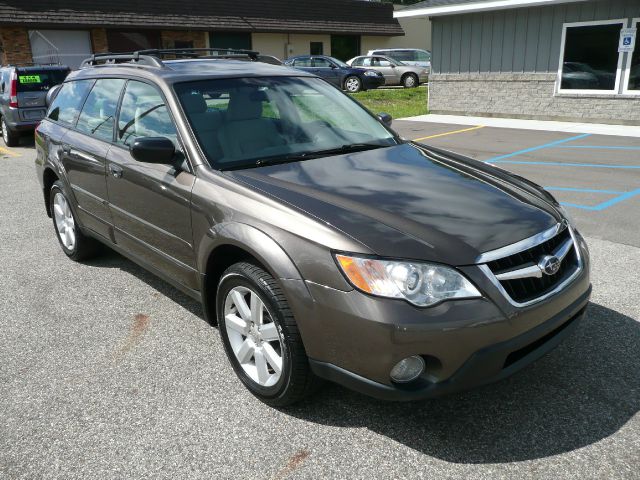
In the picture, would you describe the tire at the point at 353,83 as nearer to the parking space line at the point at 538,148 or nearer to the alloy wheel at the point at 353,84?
the alloy wheel at the point at 353,84

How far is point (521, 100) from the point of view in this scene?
49.2ft

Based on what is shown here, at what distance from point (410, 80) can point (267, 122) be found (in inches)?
878

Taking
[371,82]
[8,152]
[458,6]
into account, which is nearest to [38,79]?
[8,152]

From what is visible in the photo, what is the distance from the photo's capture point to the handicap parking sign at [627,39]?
41.0 ft

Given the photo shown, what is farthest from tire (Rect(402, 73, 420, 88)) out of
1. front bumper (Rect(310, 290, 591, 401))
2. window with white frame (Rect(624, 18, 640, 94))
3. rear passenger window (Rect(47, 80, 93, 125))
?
front bumper (Rect(310, 290, 591, 401))

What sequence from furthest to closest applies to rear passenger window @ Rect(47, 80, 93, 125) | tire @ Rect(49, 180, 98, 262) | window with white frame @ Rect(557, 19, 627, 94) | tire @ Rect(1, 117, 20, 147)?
tire @ Rect(1, 117, 20, 147) → window with white frame @ Rect(557, 19, 627, 94) → tire @ Rect(49, 180, 98, 262) → rear passenger window @ Rect(47, 80, 93, 125)

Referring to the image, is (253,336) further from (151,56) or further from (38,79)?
(38,79)

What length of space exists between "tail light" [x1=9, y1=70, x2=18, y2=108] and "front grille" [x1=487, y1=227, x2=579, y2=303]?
516 inches

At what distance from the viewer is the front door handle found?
3988 millimetres

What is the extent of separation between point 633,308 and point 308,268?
2.66 m

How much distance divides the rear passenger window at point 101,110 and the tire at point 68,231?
0.79 metres

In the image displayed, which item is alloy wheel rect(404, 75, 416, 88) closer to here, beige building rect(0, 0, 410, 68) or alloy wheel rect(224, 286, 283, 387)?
beige building rect(0, 0, 410, 68)

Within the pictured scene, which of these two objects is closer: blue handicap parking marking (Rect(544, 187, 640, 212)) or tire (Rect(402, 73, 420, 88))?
blue handicap parking marking (Rect(544, 187, 640, 212))

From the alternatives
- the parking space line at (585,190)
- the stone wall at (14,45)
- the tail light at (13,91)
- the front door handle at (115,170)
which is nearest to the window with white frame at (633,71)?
the parking space line at (585,190)
